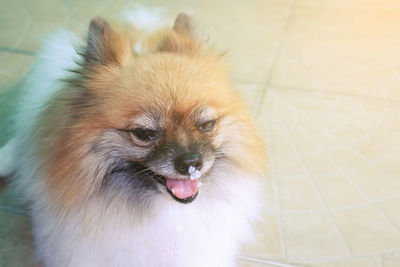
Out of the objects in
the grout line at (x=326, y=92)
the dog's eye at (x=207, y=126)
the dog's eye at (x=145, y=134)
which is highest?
the dog's eye at (x=207, y=126)

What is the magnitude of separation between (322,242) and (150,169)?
1068 mm

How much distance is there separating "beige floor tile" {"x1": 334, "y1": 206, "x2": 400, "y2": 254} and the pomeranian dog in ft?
2.12

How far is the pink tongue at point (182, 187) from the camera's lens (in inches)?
64.5

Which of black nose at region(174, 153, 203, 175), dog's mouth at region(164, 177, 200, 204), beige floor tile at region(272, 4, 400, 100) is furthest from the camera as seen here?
beige floor tile at region(272, 4, 400, 100)

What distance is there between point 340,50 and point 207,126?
222cm

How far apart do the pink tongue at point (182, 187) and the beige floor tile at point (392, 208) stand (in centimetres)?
121

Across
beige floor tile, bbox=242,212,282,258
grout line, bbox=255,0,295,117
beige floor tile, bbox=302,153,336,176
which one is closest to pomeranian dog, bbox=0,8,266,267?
beige floor tile, bbox=242,212,282,258

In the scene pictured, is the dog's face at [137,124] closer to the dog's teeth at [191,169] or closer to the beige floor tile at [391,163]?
the dog's teeth at [191,169]

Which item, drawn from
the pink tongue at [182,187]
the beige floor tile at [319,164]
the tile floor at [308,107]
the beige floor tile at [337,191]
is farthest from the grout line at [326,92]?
the pink tongue at [182,187]

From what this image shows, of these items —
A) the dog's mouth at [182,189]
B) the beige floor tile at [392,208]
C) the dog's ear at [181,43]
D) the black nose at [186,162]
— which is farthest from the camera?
the beige floor tile at [392,208]

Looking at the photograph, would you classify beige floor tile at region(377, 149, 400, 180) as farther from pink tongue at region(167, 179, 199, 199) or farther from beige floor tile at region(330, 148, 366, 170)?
pink tongue at region(167, 179, 199, 199)

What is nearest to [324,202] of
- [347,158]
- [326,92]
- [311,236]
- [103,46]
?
[311,236]

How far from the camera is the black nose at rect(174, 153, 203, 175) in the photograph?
5.02ft

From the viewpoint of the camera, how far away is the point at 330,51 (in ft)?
11.6
